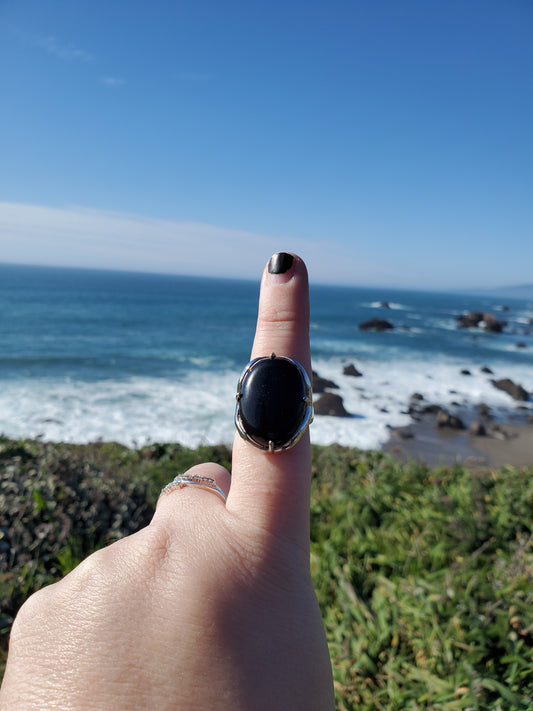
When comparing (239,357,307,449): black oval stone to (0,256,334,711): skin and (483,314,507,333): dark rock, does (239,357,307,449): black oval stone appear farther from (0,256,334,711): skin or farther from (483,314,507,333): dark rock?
(483,314,507,333): dark rock

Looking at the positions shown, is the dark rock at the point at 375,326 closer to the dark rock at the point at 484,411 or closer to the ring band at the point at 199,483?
the dark rock at the point at 484,411

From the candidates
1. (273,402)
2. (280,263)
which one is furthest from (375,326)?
(273,402)

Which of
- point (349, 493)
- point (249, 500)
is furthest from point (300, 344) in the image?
point (349, 493)

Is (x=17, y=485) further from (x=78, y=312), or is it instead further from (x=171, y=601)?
(x=78, y=312)

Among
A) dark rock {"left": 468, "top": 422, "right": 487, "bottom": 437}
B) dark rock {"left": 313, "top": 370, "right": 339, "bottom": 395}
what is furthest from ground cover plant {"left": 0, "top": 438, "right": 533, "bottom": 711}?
dark rock {"left": 313, "top": 370, "right": 339, "bottom": 395}

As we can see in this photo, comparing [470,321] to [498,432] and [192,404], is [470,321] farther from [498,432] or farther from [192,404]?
[192,404]

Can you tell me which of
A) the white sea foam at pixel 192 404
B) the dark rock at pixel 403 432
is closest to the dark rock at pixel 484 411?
Answer: the white sea foam at pixel 192 404
